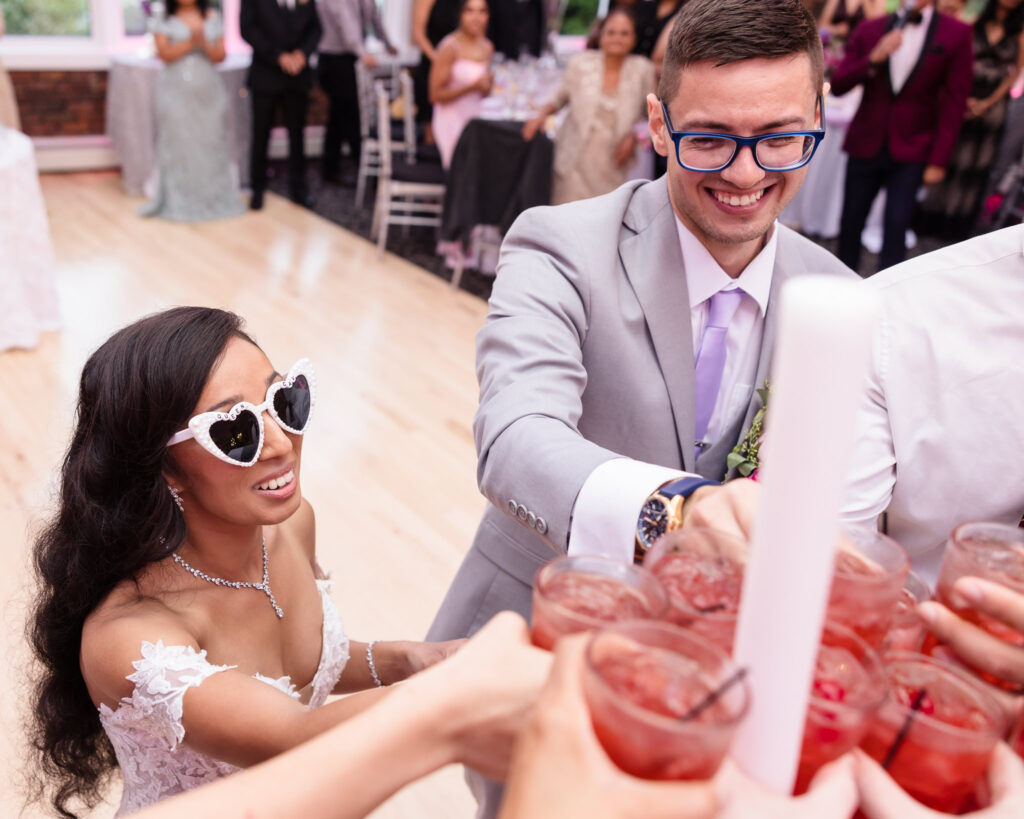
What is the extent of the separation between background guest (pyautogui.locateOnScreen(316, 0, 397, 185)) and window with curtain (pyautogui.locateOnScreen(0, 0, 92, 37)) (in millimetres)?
1966

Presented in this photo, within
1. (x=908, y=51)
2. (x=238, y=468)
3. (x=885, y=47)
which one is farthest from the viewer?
(x=908, y=51)

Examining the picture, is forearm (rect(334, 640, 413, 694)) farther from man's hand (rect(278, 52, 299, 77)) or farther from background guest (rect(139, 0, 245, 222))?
man's hand (rect(278, 52, 299, 77))

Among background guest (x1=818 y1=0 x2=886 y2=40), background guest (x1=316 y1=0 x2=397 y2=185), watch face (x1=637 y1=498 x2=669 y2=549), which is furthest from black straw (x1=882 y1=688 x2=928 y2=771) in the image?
background guest (x1=316 y1=0 x2=397 y2=185)

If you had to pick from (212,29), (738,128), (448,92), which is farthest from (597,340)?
(212,29)

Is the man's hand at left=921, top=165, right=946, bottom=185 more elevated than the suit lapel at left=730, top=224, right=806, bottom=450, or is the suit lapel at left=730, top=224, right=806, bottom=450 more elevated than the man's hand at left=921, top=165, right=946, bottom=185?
the suit lapel at left=730, top=224, right=806, bottom=450

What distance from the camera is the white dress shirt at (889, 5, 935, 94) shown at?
5482 mm

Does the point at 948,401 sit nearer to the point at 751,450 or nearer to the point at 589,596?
the point at 751,450

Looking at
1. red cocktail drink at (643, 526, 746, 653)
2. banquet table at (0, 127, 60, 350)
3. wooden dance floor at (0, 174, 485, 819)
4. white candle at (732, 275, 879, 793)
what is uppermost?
white candle at (732, 275, 879, 793)

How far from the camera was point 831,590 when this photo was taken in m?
0.68

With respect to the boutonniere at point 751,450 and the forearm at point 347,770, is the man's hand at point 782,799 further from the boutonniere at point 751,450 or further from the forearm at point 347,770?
the boutonniere at point 751,450

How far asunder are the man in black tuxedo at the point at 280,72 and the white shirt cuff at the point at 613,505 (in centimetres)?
708

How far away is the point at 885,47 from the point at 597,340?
4.83 m

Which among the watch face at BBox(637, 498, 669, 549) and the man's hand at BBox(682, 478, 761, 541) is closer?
the man's hand at BBox(682, 478, 761, 541)

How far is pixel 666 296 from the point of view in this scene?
1.51 meters
